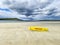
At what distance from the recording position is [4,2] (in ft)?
3.83

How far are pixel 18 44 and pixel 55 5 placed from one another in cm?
76

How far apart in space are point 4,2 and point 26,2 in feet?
0.65

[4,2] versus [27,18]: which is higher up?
[4,2]

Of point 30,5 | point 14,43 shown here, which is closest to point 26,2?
point 30,5

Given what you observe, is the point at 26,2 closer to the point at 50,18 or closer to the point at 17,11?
the point at 17,11

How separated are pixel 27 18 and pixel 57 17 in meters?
0.27

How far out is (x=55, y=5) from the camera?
3.89ft

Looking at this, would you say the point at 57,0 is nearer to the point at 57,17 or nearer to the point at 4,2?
the point at 57,17

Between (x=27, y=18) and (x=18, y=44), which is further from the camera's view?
(x=27, y=18)

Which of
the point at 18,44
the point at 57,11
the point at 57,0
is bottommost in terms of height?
the point at 18,44

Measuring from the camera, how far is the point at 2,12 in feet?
3.79

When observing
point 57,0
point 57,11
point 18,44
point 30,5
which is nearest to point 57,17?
point 57,11

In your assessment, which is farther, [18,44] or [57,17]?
[57,17]

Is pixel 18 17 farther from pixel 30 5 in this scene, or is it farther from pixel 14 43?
pixel 14 43
